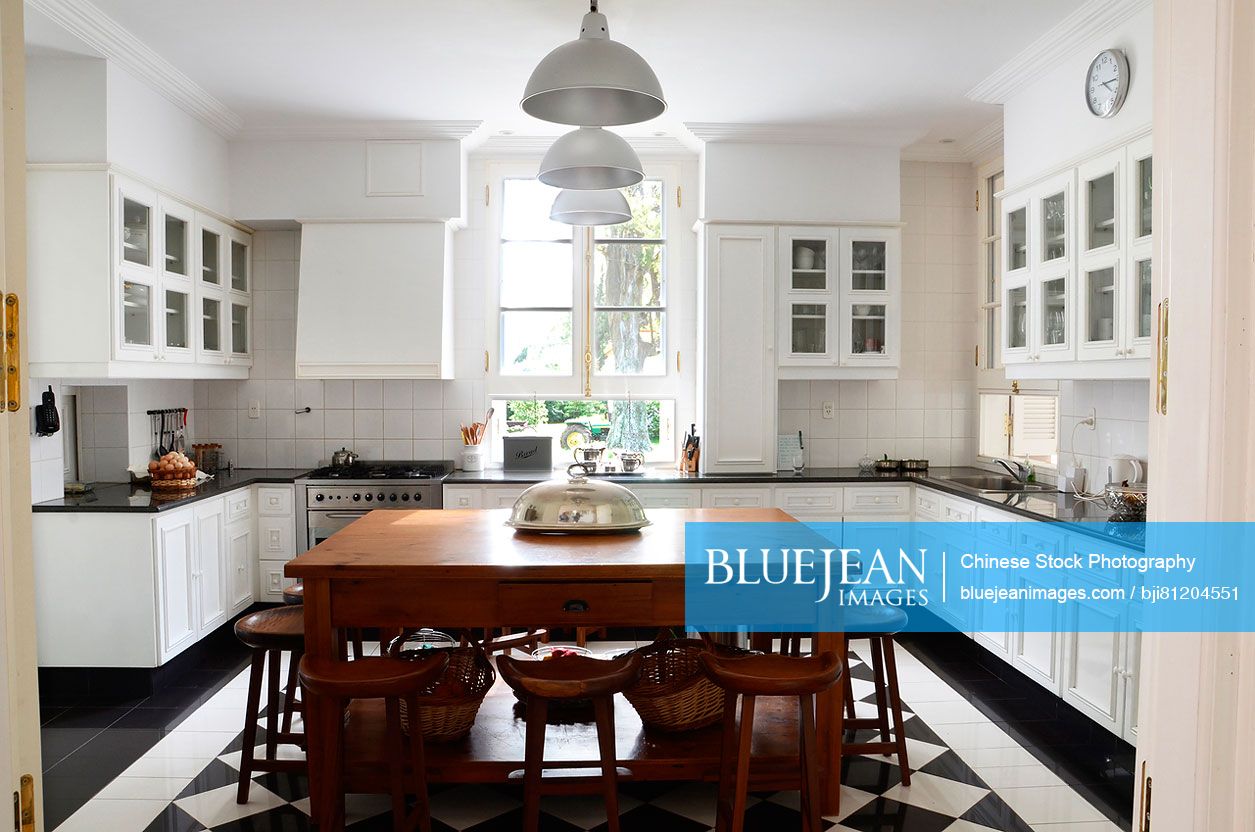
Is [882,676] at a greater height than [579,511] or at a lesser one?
lesser

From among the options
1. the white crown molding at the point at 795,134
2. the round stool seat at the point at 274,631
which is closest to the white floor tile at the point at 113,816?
the round stool seat at the point at 274,631

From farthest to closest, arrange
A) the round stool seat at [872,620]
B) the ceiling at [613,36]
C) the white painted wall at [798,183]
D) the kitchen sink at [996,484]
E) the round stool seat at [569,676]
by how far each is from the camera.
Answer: the white painted wall at [798,183] < the kitchen sink at [996,484] < the ceiling at [613,36] < the round stool seat at [872,620] < the round stool seat at [569,676]

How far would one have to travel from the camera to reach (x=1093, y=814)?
10.1 feet

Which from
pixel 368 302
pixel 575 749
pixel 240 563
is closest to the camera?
pixel 575 749

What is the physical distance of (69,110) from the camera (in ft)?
13.5

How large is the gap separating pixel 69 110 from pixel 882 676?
434cm

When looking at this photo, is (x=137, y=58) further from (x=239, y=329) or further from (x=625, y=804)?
(x=625, y=804)

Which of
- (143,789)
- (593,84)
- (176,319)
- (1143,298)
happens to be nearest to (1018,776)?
(1143,298)

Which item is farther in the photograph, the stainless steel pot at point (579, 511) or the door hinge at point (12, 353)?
the stainless steel pot at point (579, 511)

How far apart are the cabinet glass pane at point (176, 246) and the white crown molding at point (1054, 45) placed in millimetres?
4326

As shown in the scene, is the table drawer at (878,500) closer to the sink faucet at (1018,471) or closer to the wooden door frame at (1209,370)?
the sink faucet at (1018,471)

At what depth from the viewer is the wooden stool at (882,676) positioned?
3.20 meters

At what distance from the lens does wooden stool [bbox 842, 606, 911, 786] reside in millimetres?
3199

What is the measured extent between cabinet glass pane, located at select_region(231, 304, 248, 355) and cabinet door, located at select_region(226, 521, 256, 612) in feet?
3.88
